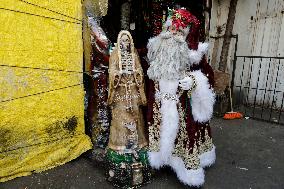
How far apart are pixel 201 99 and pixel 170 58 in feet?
1.95

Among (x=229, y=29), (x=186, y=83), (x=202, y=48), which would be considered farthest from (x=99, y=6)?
(x=229, y=29)

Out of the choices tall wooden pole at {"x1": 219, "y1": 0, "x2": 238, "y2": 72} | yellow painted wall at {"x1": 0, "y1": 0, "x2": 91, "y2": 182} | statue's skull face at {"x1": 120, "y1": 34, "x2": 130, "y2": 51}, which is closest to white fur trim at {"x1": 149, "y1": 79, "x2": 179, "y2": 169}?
statue's skull face at {"x1": 120, "y1": 34, "x2": 130, "y2": 51}

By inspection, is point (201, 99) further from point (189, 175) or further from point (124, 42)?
point (124, 42)

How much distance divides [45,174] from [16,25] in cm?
186

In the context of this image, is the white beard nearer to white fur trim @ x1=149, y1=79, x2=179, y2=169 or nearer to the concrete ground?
white fur trim @ x1=149, y1=79, x2=179, y2=169

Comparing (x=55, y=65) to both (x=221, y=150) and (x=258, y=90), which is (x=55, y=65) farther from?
(x=258, y=90)

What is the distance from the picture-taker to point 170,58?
10.3 feet

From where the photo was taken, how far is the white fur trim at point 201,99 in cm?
320

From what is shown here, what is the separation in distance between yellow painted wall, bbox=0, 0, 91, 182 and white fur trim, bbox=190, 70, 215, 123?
5.20 feet

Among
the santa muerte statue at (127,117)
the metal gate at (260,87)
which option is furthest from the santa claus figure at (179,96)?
the metal gate at (260,87)

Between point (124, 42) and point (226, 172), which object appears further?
point (226, 172)

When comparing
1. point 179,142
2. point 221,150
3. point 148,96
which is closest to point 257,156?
point 221,150

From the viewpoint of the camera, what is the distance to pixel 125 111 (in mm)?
3309

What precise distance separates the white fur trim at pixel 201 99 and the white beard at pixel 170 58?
0.20m
